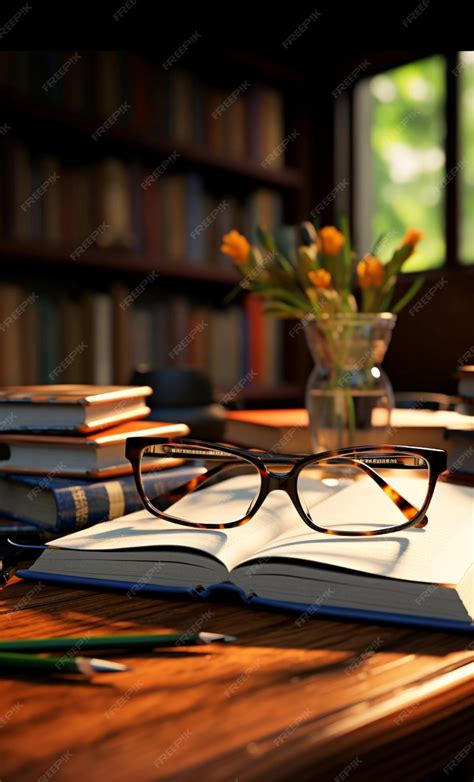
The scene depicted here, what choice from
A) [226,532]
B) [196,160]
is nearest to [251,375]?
Result: [196,160]

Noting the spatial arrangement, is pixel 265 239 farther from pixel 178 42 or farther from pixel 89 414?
pixel 178 42

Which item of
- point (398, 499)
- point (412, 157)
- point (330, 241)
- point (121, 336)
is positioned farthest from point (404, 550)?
point (412, 157)

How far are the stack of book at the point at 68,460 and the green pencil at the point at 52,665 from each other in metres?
0.26

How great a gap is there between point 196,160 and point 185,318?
530mm

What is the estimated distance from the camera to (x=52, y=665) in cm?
34

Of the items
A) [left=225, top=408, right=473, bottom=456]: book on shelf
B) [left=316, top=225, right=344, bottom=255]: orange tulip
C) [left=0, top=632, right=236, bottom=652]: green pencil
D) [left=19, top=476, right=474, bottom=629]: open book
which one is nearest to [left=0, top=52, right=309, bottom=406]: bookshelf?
[left=225, top=408, right=473, bottom=456]: book on shelf

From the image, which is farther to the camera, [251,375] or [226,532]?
[251,375]

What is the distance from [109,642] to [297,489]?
230mm

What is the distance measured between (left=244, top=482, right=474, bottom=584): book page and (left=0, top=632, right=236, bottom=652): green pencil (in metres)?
0.09

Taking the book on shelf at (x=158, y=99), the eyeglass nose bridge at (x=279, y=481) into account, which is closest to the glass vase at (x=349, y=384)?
the eyeglass nose bridge at (x=279, y=481)

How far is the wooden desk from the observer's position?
10.9 inches

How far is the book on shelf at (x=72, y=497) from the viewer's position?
0.61m

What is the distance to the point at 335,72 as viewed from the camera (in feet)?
9.33

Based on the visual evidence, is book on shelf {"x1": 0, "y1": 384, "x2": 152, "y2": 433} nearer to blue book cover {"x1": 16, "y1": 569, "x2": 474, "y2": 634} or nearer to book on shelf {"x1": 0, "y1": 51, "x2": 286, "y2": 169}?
blue book cover {"x1": 16, "y1": 569, "x2": 474, "y2": 634}
